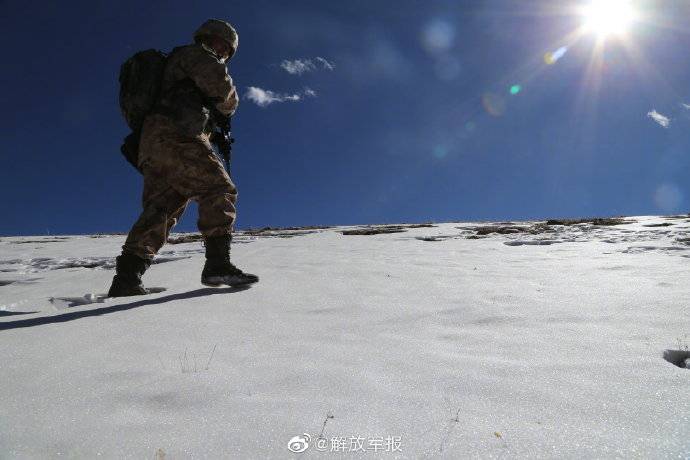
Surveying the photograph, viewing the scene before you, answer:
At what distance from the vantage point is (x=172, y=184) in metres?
3.08

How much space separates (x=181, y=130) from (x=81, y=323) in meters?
1.61

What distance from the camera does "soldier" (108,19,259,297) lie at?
302cm

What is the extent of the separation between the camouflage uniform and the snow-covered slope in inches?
24.0

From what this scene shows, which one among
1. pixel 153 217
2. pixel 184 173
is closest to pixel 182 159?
pixel 184 173

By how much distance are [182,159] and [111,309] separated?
126cm

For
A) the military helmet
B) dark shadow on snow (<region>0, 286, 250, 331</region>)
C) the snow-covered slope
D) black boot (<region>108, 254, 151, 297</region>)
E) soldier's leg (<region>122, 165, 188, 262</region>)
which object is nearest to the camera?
the snow-covered slope

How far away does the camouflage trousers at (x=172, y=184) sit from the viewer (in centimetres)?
303

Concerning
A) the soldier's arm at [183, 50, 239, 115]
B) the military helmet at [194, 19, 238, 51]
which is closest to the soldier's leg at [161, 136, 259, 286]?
the soldier's arm at [183, 50, 239, 115]

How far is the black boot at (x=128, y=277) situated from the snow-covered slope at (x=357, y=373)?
0.31 m

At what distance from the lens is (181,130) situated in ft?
9.90

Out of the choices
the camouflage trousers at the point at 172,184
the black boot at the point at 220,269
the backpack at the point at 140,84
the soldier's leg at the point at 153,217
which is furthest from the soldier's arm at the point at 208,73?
the black boot at the point at 220,269

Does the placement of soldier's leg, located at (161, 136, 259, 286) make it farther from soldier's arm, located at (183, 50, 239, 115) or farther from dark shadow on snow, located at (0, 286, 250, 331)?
soldier's arm, located at (183, 50, 239, 115)

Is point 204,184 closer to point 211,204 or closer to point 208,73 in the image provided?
point 211,204

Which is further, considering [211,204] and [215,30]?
[215,30]
